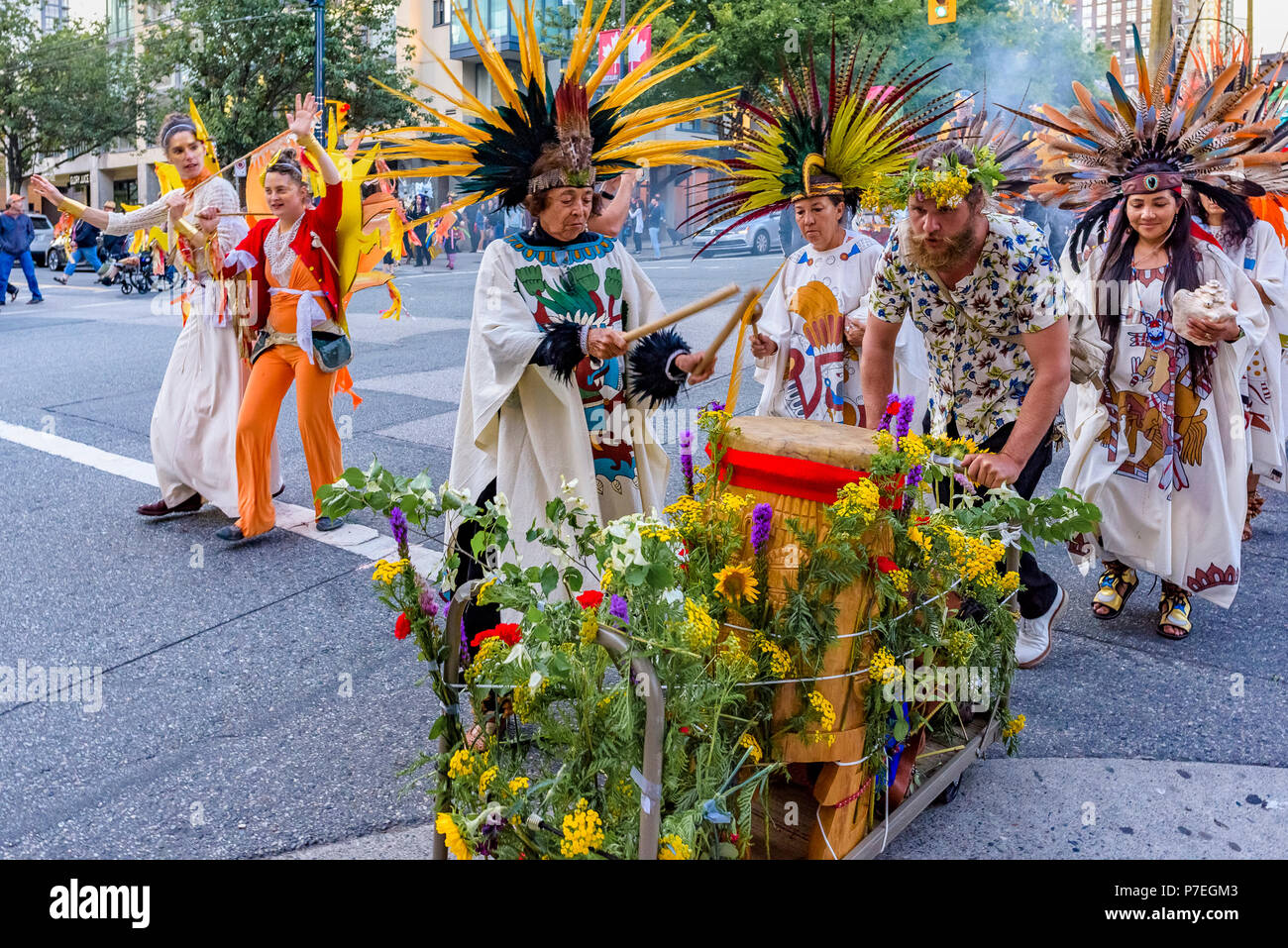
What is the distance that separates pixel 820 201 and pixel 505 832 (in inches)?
132

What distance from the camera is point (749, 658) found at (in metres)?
2.47

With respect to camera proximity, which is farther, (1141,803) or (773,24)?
(773,24)

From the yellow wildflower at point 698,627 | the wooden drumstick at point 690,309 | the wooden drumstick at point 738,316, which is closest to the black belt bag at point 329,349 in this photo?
the wooden drumstick at point 690,309

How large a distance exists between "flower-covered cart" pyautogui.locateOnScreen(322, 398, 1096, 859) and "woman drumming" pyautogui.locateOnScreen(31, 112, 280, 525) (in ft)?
11.7

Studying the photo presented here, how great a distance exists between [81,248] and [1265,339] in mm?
25572

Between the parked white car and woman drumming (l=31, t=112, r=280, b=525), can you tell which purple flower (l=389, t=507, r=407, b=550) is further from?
the parked white car

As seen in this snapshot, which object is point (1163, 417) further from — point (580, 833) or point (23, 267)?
point (23, 267)

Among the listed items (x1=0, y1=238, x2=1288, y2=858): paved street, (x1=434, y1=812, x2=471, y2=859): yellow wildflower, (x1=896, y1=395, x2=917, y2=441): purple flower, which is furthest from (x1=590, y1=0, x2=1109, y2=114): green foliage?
(x1=434, y1=812, x2=471, y2=859): yellow wildflower

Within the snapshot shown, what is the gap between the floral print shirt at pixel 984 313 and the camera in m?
3.44

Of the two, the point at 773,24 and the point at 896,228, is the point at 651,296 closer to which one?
the point at 896,228

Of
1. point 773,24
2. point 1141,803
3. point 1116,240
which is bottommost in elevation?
point 1141,803

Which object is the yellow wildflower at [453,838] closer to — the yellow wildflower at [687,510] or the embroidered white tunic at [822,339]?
the yellow wildflower at [687,510]

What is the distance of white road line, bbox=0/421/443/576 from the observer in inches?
215

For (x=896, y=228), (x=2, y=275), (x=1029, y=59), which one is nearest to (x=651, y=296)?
(x=896, y=228)
